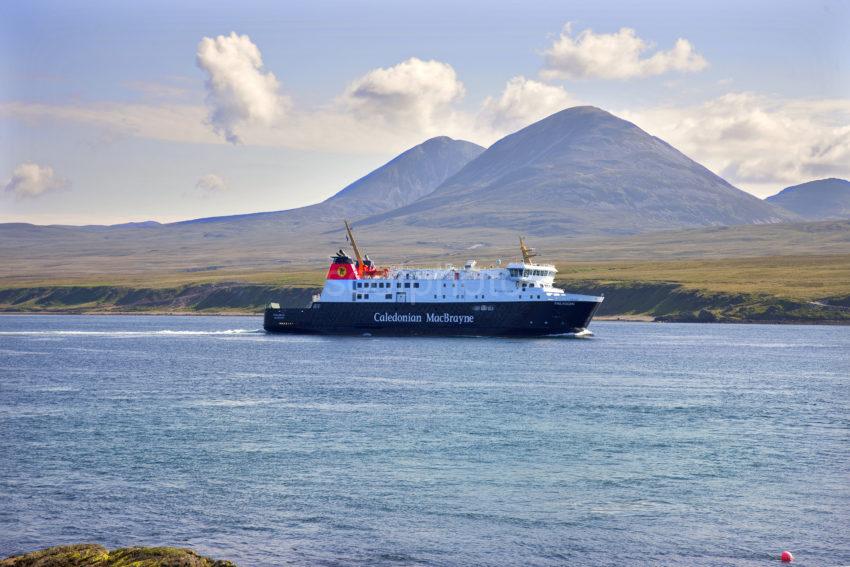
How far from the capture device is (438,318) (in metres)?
112

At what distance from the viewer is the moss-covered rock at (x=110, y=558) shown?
25.7 metres

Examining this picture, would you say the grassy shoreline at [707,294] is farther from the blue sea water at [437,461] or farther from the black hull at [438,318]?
the blue sea water at [437,461]

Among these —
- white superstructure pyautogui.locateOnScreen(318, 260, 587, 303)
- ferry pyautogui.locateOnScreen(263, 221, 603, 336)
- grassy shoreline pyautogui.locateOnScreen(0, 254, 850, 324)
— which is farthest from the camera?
grassy shoreline pyautogui.locateOnScreen(0, 254, 850, 324)

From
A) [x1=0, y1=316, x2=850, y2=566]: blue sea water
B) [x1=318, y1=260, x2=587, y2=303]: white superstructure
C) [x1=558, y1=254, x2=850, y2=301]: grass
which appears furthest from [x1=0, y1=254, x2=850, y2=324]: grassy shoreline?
[x1=0, y1=316, x2=850, y2=566]: blue sea water

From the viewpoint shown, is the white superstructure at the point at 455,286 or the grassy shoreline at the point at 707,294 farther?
the grassy shoreline at the point at 707,294

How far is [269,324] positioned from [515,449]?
7984 cm

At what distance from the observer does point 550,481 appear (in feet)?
127

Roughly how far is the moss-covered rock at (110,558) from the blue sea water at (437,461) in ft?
10.3

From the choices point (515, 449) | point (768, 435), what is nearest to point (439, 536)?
point (515, 449)

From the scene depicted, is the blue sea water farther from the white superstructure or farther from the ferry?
the white superstructure

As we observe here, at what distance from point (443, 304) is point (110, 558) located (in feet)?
282

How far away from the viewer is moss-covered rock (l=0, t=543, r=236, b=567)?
84.4 feet

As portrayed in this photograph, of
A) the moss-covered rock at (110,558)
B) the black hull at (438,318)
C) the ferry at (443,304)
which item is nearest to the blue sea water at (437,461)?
the moss-covered rock at (110,558)

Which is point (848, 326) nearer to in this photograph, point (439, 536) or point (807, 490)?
point (807, 490)
